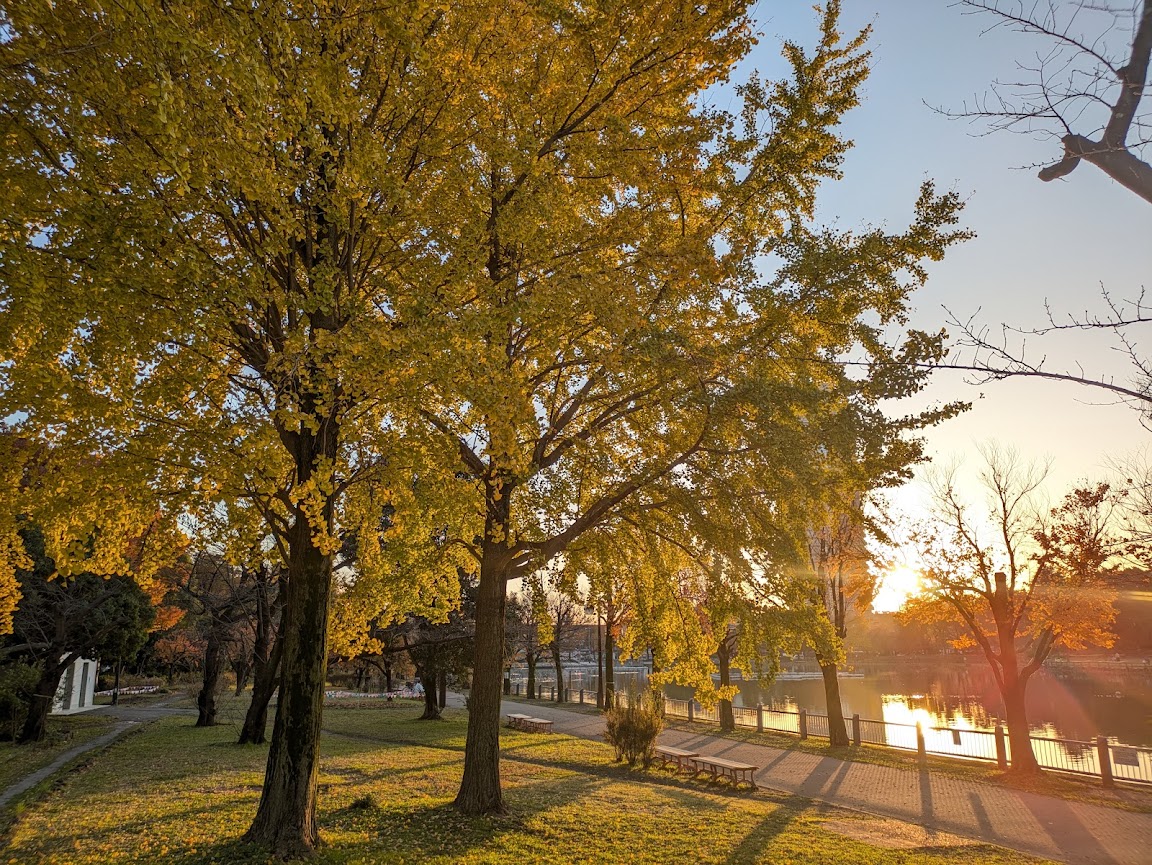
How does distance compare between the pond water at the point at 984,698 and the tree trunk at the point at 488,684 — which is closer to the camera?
the tree trunk at the point at 488,684

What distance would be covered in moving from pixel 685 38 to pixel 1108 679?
67.0 meters

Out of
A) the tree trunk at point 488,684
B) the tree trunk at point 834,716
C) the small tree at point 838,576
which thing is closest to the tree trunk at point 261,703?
the tree trunk at point 488,684

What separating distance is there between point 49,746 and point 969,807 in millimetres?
24097

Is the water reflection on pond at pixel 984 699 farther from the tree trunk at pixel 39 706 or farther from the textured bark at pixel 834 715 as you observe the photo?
the tree trunk at pixel 39 706

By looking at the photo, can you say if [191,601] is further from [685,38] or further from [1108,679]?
[1108,679]

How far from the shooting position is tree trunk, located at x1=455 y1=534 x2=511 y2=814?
9836 mm

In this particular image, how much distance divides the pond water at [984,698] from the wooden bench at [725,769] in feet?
6.33

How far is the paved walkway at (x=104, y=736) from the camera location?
12.6 m

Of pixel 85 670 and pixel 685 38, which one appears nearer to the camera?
pixel 685 38

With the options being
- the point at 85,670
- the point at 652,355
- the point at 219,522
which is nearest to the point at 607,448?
the point at 652,355

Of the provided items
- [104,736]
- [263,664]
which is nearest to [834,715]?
[263,664]

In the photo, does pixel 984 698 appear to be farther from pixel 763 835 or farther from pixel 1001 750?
pixel 763 835

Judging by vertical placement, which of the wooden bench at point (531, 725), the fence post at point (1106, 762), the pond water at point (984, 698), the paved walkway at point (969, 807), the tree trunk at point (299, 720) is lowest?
the pond water at point (984, 698)

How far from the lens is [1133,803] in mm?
13383
